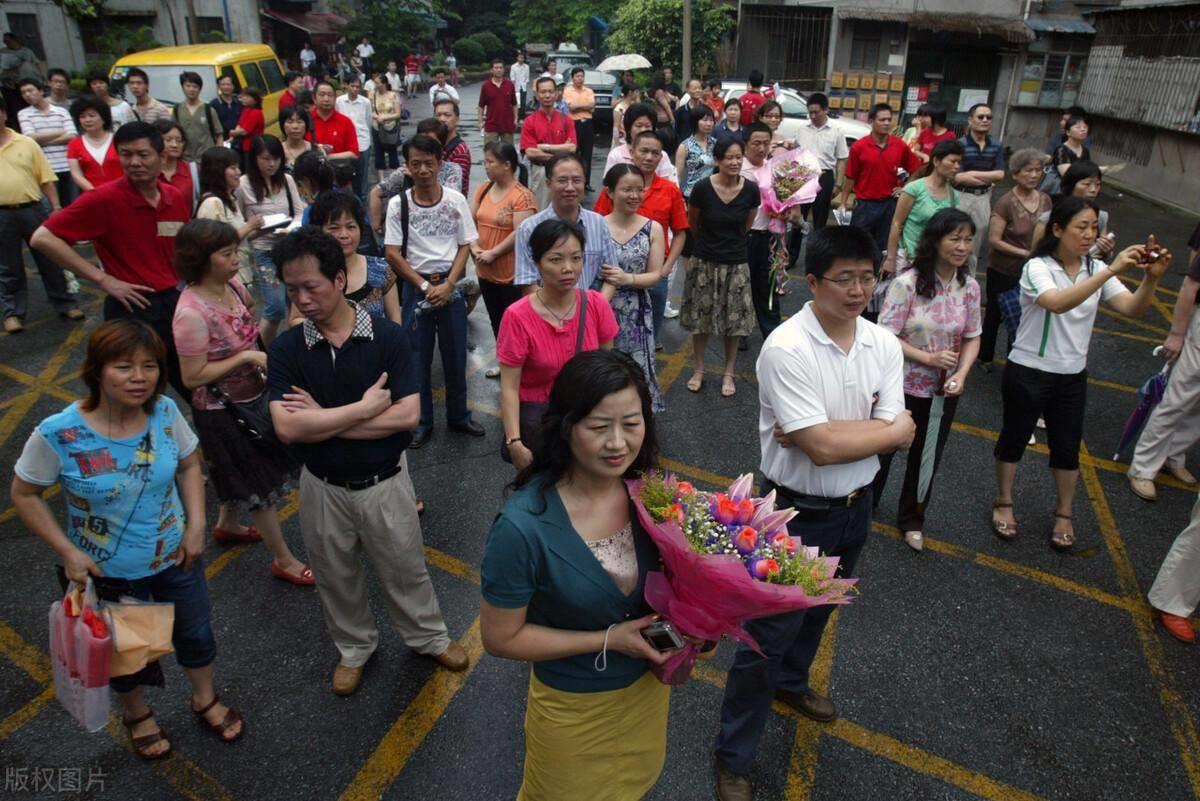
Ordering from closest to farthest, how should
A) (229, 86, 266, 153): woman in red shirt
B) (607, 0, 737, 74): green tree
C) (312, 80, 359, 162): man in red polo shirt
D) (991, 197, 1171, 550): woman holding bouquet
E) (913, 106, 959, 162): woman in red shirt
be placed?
(991, 197, 1171, 550): woman holding bouquet → (913, 106, 959, 162): woman in red shirt → (312, 80, 359, 162): man in red polo shirt → (229, 86, 266, 153): woman in red shirt → (607, 0, 737, 74): green tree

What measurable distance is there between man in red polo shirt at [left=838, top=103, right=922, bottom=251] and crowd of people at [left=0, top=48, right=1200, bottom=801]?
77 cm

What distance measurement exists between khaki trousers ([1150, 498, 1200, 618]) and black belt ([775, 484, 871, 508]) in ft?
7.09

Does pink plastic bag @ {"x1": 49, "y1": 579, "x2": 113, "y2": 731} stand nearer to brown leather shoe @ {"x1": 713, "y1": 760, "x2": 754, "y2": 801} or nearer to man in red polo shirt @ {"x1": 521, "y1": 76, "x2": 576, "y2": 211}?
brown leather shoe @ {"x1": 713, "y1": 760, "x2": 754, "y2": 801}

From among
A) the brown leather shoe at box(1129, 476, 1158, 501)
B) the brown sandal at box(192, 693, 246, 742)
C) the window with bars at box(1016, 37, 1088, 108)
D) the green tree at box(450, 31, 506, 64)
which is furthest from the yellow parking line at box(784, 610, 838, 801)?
the green tree at box(450, 31, 506, 64)

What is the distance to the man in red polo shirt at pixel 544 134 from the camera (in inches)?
357

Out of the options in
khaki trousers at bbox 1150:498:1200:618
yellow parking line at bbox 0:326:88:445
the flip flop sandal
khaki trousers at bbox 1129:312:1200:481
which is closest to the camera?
khaki trousers at bbox 1150:498:1200:618

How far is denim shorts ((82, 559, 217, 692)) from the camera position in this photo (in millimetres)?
2787

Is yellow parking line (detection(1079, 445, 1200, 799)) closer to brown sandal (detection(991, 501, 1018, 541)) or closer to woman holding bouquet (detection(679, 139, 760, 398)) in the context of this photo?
brown sandal (detection(991, 501, 1018, 541))

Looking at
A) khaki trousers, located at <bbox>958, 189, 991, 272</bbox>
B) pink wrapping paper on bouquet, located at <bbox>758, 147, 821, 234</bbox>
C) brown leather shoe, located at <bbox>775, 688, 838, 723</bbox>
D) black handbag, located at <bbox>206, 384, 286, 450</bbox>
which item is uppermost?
pink wrapping paper on bouquet, located at <bbox>758, 147, 821, 234</bbox>

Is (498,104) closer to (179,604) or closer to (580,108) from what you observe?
(580,108)

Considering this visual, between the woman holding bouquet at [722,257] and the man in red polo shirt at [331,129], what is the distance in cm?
520

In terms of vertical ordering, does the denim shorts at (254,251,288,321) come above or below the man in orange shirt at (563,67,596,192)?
below

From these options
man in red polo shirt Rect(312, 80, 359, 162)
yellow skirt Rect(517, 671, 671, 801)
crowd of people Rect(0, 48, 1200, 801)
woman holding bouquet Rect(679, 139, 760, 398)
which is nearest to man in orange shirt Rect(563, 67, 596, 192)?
man in red polo shirt Rect(312, 80, 359, 162)

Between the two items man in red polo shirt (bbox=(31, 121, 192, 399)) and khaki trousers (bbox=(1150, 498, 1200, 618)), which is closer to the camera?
khaki trousers (bbox=(1150, 498, 1200, 618))
